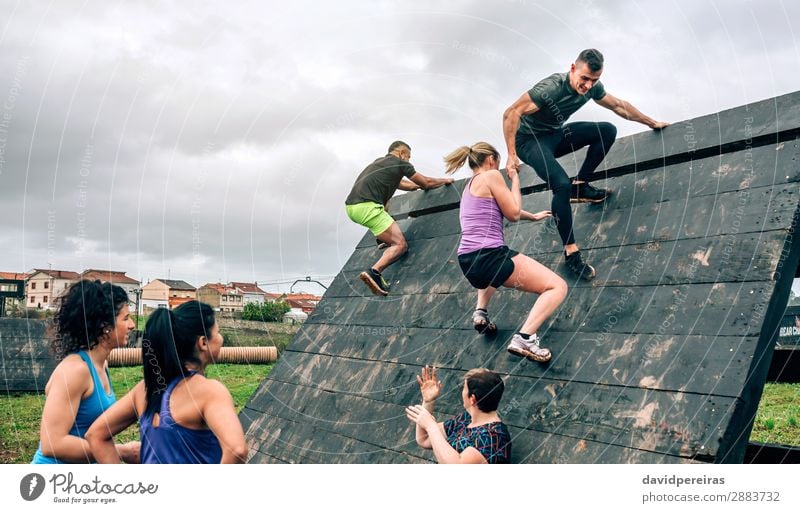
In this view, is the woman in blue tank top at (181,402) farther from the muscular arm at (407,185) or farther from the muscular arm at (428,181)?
the muscular arm at (407,185)

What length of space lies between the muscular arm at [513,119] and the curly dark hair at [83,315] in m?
3.02

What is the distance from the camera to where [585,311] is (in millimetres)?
4379

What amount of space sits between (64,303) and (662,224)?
12.5ft

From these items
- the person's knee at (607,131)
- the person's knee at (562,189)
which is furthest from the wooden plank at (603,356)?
the person's knee at (607,131)

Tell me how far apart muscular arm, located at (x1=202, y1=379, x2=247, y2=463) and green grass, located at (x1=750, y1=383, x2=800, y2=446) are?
7.20 meters

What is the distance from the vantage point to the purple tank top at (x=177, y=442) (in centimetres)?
301

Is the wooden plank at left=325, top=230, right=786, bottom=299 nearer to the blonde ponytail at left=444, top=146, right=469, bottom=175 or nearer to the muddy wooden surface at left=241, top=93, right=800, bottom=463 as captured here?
the muddy wooden surface at left=241, top=93, right=800, bottom=463

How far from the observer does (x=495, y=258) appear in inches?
180

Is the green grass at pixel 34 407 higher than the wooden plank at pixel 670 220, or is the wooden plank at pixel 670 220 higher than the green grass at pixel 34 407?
the wooden plank at pixel 670 220

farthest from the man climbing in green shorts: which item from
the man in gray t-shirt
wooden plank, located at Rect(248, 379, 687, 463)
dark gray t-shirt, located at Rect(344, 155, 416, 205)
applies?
the man in gray t-shirt

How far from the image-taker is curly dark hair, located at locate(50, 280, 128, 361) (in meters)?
3.51

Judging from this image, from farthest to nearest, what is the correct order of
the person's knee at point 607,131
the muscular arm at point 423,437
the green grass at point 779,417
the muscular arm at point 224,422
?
1. the green grass at point 779,417
2. the person's knee at point 607,131
3. the muscular arm at point 423,437
4. the muscular arm at point 224,422

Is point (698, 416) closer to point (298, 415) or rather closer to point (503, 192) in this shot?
point (503, 192)
